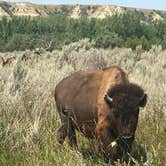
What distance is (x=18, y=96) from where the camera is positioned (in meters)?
10.4

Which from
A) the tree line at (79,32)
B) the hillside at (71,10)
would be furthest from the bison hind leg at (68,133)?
the hillside at (71,10)

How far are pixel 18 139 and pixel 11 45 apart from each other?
174 ft

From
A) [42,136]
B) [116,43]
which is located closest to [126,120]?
[42,136]

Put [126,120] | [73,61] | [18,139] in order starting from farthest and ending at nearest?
[73,61] < [18,139] < [126,120]

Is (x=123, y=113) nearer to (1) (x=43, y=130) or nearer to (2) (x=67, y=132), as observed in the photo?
(1) (x=43, y=130)

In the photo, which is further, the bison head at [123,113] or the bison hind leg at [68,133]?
the bison hind leg at [68,133]

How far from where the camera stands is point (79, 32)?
73438 millimetres

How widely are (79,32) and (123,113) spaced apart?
66953mm

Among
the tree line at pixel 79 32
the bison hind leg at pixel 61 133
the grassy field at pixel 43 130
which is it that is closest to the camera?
the grassy field at pixel 43 130

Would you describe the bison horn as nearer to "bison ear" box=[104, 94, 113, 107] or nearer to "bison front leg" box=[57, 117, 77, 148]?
"bison ear" box=[104, 94, 113, 107]

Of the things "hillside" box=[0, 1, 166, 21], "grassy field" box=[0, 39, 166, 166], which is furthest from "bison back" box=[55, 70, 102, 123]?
"hillside" box=[0, 1, 166, 21]

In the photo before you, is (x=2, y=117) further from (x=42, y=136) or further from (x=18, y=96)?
(x=18, y=96)

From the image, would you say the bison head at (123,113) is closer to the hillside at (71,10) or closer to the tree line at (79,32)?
the tree line at (79,32)

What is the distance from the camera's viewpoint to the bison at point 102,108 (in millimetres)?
6891
